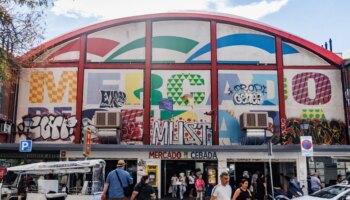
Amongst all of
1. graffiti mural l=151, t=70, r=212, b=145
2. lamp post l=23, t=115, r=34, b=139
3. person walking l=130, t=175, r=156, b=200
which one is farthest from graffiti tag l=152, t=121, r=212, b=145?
person walking l=130, t=175, r=156, b=200

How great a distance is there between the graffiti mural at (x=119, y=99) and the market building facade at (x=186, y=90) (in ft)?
0.20

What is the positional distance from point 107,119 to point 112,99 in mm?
1753

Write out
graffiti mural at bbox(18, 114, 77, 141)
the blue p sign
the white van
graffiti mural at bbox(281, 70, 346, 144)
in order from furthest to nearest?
graffiti mural at bbox(281, 70, 346, 144)
graffiti mural at bbox(18, 114, 77, 141)
the blue p sign
the white van

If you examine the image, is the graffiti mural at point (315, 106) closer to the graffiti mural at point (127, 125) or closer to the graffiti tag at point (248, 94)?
the graffiti tag at point (248, 94)

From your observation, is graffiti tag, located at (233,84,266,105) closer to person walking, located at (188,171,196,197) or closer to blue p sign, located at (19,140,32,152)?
person walking, located at (188,171,196,197)

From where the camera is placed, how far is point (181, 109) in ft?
86.7

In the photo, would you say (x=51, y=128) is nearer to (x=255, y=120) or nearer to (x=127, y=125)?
(x=127, y=125)

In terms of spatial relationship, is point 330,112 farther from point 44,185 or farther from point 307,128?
point 44,185

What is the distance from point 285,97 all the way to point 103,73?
11598mm

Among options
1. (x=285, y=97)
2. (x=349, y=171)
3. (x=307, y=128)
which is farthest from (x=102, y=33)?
(x=349, y=171)

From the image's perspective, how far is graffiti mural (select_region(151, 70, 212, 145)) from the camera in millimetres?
26031

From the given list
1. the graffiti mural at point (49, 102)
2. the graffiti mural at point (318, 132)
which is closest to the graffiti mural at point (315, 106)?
the graffiti mural at point (318, 132)

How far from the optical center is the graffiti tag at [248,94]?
1046 inches

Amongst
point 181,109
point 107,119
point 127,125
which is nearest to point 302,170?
point 181,109
